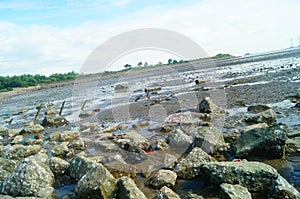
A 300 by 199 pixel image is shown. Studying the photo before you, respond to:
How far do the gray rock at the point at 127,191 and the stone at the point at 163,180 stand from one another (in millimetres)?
784

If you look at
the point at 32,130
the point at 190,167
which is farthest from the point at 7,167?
the point at 32,130

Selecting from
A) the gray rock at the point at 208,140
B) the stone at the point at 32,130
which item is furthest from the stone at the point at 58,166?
the stone at the point at 32,130

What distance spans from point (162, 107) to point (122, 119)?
310cm

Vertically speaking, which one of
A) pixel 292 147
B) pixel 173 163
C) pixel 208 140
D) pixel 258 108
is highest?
pixel 208 140

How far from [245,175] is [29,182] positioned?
4.98m

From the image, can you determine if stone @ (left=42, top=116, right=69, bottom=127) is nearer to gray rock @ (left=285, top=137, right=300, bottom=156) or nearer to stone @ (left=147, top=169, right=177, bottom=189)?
stone @ (left=147, top=169, right=177, bottom=189)

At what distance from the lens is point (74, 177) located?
288 inches

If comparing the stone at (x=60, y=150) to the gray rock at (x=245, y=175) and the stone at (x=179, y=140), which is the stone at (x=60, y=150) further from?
the gray rock at (x=245, y=175)

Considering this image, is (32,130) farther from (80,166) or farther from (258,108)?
(258,108)

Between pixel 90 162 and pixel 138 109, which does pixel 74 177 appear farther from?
pixel 138 109

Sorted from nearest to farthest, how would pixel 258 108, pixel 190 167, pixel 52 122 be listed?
pixel 190 167 < pixel 258 108 < pixel 52 122

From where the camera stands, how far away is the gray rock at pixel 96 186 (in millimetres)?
5785

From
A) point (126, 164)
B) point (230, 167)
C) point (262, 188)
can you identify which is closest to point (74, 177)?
point (126, 164)

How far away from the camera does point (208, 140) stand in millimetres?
8055
